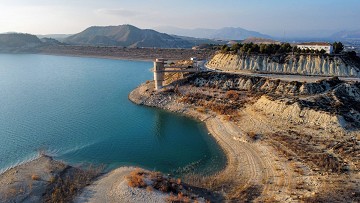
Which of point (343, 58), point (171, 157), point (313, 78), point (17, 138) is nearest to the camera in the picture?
point (171, 157)

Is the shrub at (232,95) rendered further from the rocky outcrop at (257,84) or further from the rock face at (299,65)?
the rock face at (299,65)

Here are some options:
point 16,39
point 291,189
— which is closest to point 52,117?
point 291,189

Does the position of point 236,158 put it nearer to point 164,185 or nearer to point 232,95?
point 164,185

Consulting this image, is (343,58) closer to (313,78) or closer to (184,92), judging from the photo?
(313,78)

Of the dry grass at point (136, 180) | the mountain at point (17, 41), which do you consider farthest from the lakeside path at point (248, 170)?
the mountain at point (17, 41)

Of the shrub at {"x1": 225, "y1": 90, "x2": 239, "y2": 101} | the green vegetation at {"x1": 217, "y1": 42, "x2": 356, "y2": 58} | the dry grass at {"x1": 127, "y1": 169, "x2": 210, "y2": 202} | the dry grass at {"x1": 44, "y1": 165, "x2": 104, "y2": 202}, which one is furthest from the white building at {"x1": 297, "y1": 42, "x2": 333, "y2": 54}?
the dry grass at {"x1": 44, "y1": 165, "x2": 104, "y2": 202}

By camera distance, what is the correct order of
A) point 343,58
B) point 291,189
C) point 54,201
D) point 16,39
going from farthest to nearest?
point 16,39 < point 343,58 < point 291,189 < point 54,201

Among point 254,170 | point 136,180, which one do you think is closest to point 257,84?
point 254,170
